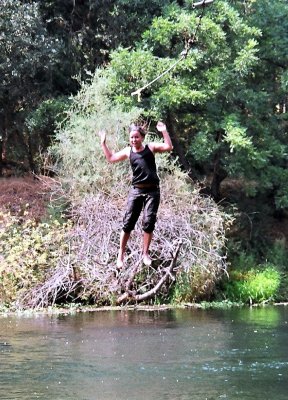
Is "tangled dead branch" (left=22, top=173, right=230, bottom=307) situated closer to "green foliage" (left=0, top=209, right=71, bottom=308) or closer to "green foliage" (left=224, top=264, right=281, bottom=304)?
"green foliage" (left=0, top=209, right=71, bottom=308)

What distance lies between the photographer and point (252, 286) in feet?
63.1

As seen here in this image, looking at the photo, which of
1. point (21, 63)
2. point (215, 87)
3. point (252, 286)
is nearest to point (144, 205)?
point (215, 87)

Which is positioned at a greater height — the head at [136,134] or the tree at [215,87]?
the tree at [215,87]

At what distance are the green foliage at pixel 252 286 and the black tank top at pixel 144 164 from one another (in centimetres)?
1095

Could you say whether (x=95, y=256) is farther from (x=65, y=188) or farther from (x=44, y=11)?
(x=44, y=11)

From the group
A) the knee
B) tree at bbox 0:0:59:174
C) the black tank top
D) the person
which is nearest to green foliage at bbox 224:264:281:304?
tree at bbox 0:0:59:174

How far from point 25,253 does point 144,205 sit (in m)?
9.26

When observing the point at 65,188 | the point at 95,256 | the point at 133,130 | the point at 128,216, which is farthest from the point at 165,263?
the point at 133,130

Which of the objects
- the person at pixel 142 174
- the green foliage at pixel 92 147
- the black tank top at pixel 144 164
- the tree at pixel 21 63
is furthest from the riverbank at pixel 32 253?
the black tank top at pixel 144 164

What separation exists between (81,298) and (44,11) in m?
7.38

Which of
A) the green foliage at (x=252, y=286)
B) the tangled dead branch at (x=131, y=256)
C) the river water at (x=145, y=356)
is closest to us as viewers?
the river water at (x=145, y=356)

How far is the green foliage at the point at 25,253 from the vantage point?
17422 mm

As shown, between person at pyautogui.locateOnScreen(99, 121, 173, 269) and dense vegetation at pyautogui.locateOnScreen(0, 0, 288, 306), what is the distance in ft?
28.0

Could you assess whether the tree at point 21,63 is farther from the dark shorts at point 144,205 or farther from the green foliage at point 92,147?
the dark shorts at point 144,205
